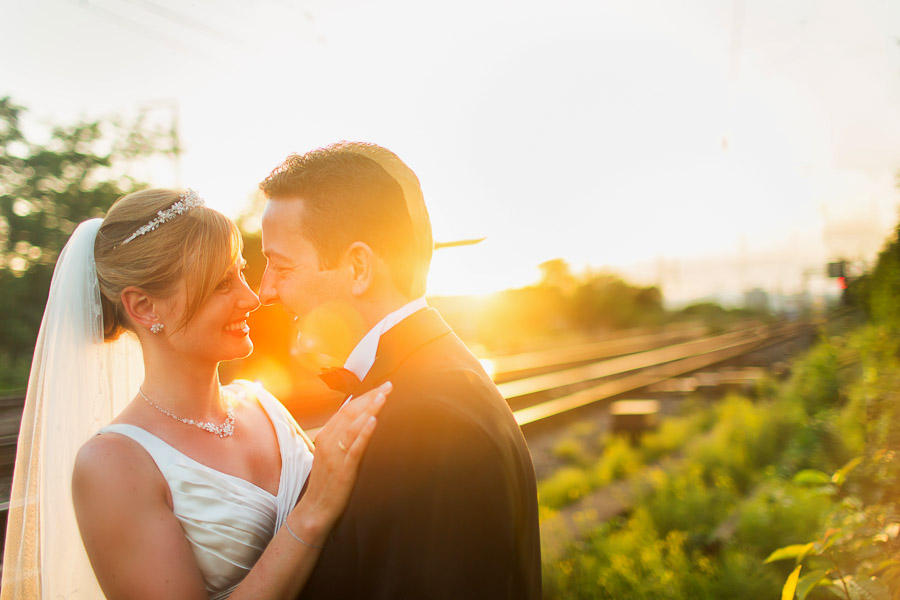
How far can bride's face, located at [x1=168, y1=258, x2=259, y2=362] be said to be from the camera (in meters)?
2.30

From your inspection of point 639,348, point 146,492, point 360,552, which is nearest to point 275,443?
point 146,492

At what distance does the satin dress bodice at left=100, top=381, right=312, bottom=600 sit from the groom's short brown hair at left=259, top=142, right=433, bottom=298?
1.00 m

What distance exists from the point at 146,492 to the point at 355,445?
920 millimetres

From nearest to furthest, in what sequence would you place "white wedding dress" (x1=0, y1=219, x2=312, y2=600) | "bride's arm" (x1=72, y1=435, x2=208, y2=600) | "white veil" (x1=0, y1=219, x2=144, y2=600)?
"bride's arm" (x1=72, y1=435, x2=208, y2=600)
"white wedding dress" (x1=0, y1=219, x2=312, y2=600)
"white veil" (x1=0, y1=219, x2=144, y2=600)

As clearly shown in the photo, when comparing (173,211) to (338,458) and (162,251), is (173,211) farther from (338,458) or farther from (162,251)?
(338,458)

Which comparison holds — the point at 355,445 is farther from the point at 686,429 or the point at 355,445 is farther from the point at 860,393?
the point at 686,429

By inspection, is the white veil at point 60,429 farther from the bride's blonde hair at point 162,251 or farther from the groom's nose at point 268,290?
the groom's nose at point 268,290

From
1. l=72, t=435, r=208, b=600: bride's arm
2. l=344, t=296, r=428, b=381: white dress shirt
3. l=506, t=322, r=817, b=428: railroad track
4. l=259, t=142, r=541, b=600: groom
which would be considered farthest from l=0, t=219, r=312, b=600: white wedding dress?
l=506, t=322, r=817, b=428: railroad track

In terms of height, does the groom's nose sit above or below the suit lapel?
above

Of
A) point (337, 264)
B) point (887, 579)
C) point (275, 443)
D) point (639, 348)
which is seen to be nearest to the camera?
point (337, 264)

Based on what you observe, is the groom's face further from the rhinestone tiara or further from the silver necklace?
the silver necklace

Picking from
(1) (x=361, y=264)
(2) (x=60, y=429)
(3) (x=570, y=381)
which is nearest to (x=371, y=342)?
(1) (x=361, y=264)

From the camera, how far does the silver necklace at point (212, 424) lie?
7.60ft

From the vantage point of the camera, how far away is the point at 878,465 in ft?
11.7
